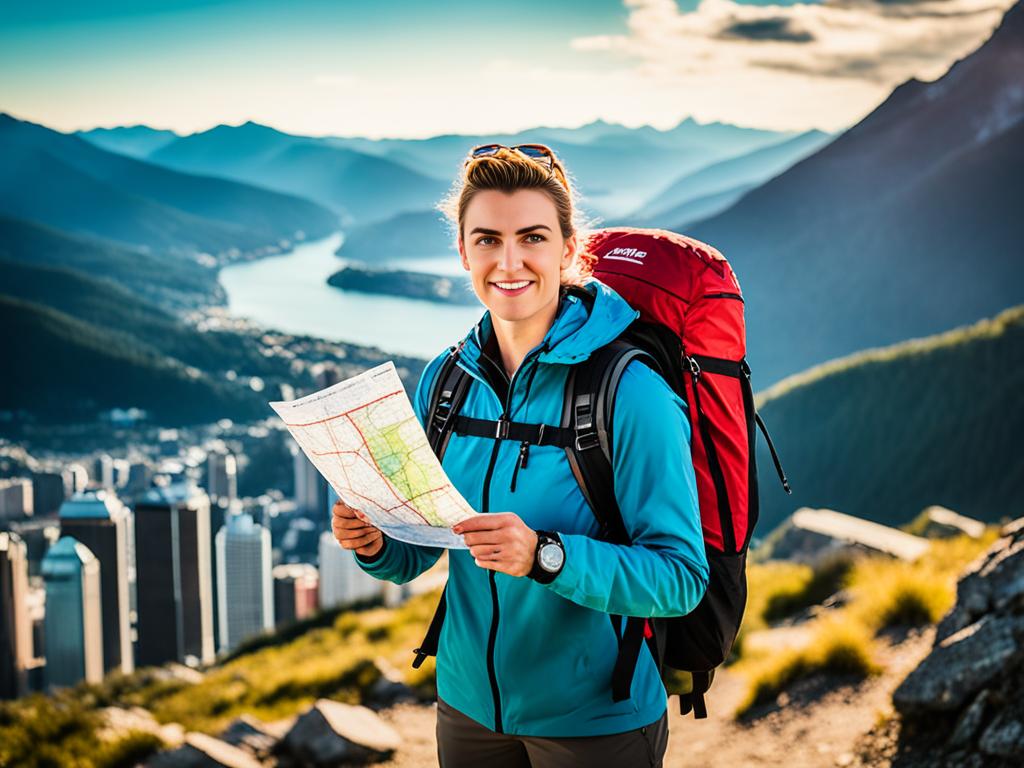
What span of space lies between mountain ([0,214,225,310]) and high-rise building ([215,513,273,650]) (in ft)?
236

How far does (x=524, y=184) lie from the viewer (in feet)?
4.81

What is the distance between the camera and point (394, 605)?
10.8m

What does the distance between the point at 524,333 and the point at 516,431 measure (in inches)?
7.1

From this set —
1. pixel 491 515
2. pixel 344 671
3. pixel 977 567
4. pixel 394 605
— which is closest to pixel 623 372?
pixel 491 515

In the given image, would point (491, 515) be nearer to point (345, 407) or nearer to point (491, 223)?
point (345, 407)

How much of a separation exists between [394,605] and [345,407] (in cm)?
999

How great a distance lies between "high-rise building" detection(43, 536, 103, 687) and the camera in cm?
2181

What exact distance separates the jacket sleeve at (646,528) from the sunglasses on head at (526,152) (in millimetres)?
393

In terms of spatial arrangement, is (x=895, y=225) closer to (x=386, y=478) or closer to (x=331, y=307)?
(x=331, y=307)

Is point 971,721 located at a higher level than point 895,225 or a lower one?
lower

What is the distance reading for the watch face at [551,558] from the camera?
1221 mm

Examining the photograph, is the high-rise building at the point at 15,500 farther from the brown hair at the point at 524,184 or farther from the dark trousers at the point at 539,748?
the brown hair at the point at 524,184

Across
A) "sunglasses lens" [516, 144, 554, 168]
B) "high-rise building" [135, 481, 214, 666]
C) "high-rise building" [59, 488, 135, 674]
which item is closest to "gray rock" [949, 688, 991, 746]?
"sunglasses lens" [516, 144, 554, 168]

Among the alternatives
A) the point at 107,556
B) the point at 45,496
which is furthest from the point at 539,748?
the point at 45,496
